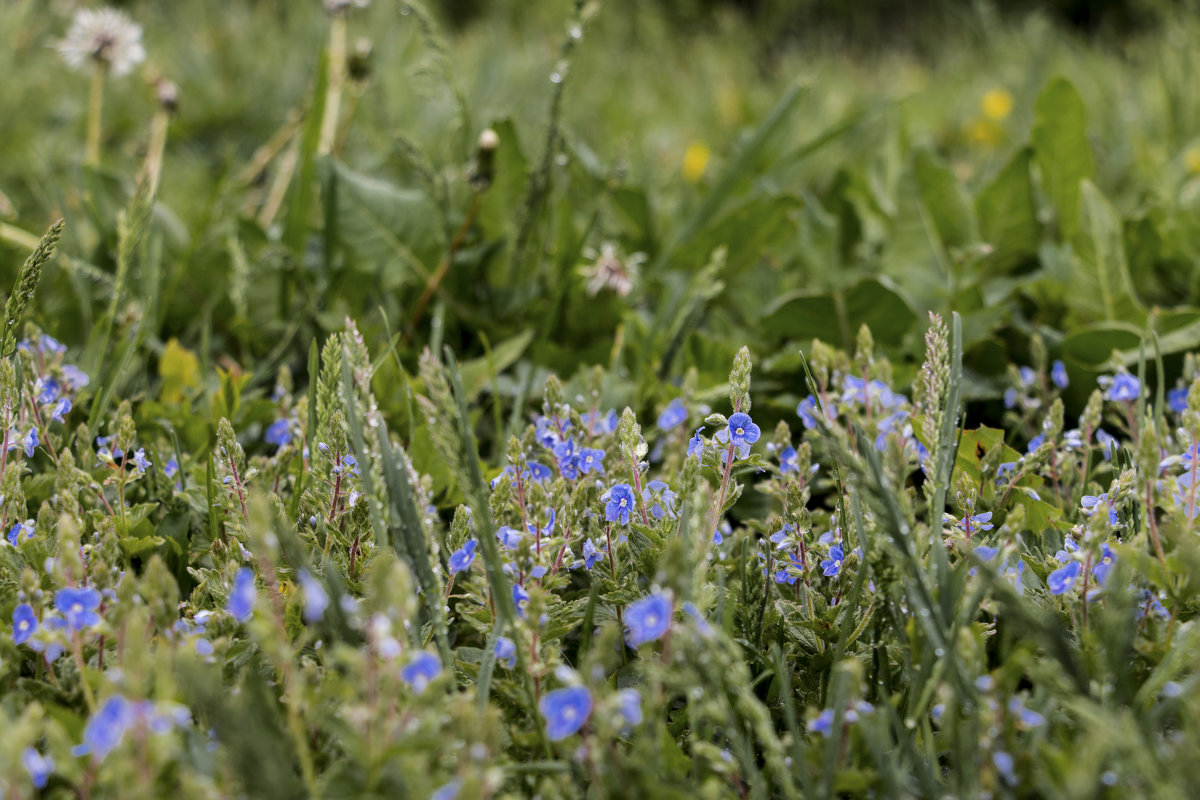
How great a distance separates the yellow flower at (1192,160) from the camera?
327cm

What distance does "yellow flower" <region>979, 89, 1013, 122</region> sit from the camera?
4.46 meters

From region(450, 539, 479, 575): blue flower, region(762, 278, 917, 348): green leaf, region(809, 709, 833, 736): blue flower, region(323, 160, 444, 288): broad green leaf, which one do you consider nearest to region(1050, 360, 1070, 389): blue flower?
region(762, 278, 917, 348): green leaf

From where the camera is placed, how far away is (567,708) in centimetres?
101

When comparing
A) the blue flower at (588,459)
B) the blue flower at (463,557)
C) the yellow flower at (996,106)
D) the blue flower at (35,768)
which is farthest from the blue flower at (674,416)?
the yellow flower at (996,106)

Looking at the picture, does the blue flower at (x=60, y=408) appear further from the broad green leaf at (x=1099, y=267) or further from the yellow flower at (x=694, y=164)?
the yellow flower at (x=694, y=164)

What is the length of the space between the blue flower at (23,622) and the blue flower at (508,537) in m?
0.58

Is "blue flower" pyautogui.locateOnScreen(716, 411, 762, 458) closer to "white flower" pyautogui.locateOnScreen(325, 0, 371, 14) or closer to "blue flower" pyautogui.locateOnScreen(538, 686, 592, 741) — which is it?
"blue flower" pyautogui.locateOnScreen(538, 686, 592, 741)

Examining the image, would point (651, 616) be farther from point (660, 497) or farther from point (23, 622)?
point (23, 622)

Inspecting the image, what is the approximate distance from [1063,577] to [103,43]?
269cm

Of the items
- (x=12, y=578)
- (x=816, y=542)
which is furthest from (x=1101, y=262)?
(x=12, y=578)

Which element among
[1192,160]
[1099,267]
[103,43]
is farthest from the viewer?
[1192,160]

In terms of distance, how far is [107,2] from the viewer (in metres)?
6.49

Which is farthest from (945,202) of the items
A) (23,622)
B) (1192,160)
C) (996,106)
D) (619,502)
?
(23,622)

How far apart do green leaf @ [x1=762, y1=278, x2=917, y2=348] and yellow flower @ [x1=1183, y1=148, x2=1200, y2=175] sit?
1.66m
